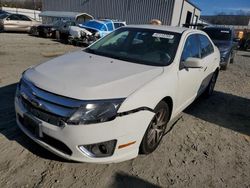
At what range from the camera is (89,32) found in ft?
44.6

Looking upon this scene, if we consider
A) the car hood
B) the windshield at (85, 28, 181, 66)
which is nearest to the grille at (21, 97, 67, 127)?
the car hood

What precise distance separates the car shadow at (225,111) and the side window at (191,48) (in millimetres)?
1294

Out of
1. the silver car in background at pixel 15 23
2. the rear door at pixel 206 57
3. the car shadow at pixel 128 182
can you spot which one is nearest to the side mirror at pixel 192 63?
the rear door at pixel 206 57

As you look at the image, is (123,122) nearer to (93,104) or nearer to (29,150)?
(93,104)

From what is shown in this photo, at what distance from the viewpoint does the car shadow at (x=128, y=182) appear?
8.55 feet

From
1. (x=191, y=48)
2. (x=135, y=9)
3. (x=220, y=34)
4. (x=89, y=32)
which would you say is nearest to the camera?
(x=191, y=48)

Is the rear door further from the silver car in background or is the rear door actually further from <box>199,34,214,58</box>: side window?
the silver car in background

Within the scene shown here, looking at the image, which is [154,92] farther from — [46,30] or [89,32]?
[46,30]

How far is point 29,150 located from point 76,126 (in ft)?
3.44

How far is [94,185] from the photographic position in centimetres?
256

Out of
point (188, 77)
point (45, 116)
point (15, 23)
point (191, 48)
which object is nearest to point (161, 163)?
point (188, 77)

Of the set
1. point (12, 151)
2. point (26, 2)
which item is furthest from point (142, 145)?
point (26, 2)

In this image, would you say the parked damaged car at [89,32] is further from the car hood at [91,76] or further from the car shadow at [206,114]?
the car hood at [91,76]

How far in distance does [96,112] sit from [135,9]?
80.8ft
